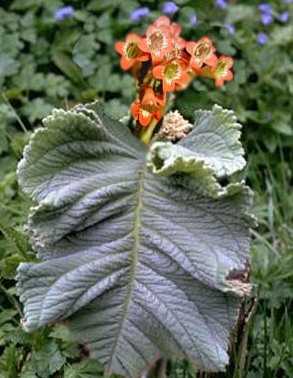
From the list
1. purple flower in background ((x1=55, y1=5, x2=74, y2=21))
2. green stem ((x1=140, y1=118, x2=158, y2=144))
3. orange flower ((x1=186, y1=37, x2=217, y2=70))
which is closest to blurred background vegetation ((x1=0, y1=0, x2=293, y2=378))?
purple flower in background ((x1=55, y1=5, x2=74, y2=21))

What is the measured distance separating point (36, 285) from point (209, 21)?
199cm

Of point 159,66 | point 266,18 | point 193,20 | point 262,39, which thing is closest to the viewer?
point 159,66

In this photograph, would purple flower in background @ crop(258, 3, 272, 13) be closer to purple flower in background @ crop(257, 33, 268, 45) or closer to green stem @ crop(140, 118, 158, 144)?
purple flower in background @ crop(257, 33, 268, 45)

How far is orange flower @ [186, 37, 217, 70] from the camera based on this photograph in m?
1.96

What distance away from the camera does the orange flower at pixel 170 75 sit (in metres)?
1.89

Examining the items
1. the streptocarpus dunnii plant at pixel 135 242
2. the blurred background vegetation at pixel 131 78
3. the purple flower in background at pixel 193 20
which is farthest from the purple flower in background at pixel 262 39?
the streptocarpus dunnii plant at pixel 135 242

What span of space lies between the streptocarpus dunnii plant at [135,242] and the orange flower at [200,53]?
179mm

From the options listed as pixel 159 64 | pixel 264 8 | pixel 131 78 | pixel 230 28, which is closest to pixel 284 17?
pixel 264 8

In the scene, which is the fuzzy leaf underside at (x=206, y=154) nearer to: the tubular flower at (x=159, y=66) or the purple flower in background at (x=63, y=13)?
the tubular flower at (x=159, y=66)

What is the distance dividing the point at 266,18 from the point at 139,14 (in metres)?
0.57

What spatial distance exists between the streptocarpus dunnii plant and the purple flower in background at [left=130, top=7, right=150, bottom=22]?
1.87 metres

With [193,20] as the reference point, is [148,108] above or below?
above

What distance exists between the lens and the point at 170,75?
190cm

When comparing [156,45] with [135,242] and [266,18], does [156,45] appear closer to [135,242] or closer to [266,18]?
[135,242]
